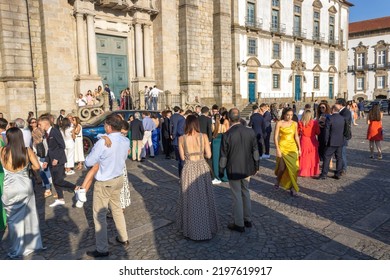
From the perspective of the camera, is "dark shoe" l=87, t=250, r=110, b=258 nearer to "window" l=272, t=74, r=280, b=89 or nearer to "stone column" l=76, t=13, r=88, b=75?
"stone column" l=76, t=13, r=88, b=75

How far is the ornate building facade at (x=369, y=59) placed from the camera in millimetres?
53406

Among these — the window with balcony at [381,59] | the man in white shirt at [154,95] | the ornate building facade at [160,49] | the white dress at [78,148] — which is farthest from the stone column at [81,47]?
the window with balcony at [381,59]

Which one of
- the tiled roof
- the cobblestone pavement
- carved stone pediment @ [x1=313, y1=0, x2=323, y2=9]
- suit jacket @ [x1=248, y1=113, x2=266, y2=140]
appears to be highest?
the tiled roof

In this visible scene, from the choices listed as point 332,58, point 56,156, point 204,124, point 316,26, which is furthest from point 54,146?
point 332,58

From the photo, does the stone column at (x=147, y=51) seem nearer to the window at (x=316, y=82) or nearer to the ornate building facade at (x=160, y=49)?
the ornate building facade at (x=160, y=49)

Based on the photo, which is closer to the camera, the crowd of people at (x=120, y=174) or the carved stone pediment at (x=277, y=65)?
the crowd of people at (x=120, y=174)

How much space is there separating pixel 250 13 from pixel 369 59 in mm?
35136

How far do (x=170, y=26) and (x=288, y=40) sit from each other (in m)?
17.5

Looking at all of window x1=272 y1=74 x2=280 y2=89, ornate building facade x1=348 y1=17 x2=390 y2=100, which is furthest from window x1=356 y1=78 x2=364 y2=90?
window x1=272 y1=74 x2=280 y2=89

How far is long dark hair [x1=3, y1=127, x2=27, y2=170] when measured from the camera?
A: 4.63 metres

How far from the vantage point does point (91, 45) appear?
62.2ft

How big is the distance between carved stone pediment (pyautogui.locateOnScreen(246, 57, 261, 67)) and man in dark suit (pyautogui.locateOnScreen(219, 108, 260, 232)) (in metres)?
26.6

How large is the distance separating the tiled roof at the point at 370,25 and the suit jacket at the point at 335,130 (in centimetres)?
5547
